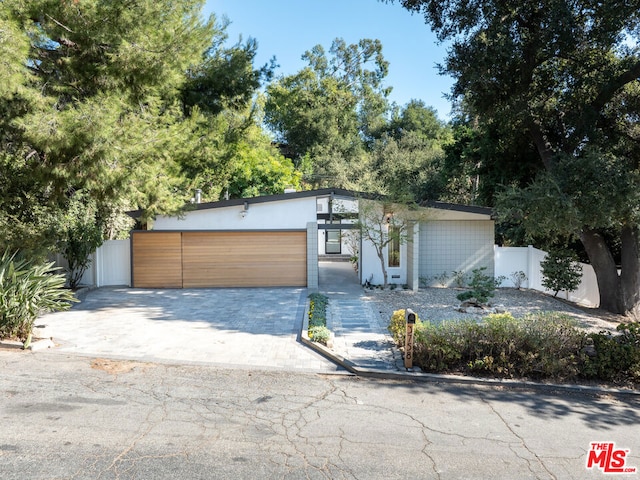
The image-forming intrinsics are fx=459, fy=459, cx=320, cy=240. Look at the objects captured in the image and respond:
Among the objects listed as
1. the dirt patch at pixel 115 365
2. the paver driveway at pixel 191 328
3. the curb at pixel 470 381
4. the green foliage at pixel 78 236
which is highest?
the green foliage at pixel 78 236

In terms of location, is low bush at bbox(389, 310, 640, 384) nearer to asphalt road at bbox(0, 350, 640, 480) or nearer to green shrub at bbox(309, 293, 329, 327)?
asphalt road at bbox(0, 350, 640, 480)

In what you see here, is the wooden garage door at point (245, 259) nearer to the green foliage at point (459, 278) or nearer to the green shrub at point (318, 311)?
the green shrub at point (318, 311)

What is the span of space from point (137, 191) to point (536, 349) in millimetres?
8774

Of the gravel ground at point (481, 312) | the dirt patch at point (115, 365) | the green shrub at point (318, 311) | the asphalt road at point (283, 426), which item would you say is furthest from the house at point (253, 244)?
the asphalt road at point (283, 426)

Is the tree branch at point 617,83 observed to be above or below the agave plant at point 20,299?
above

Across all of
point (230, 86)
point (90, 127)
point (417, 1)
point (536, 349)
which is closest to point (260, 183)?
point (230, 86)

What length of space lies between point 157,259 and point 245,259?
2843mm

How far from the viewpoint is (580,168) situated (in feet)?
33.4

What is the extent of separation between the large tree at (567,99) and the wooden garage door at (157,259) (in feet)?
31.9

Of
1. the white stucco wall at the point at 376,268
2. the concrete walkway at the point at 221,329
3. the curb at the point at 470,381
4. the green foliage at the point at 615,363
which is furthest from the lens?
the white stucco wall at the point at 376,268

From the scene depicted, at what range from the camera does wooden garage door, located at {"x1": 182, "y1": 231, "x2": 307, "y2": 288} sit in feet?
48.9

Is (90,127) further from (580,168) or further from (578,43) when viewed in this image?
(578,43)

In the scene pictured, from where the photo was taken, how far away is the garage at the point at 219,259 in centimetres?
1486

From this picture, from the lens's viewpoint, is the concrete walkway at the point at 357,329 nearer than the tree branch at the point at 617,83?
Yes
